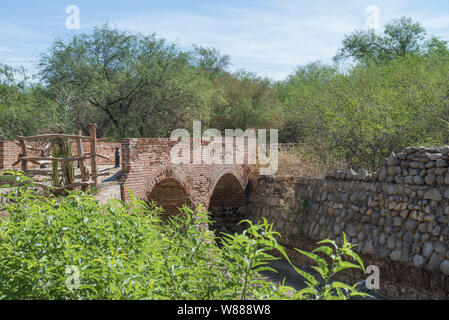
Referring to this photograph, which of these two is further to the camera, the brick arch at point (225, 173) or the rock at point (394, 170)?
the brick arch at point (225, 173)

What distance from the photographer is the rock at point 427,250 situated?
368 inches

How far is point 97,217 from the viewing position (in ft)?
12.7

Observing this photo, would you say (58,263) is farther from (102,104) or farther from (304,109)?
(102,104)

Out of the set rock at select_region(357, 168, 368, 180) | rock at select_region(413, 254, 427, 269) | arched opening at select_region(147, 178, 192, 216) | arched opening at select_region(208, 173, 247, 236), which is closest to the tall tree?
arched opening at select_region(208, 173, 247, 236)

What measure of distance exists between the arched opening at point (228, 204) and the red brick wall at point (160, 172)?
514mm

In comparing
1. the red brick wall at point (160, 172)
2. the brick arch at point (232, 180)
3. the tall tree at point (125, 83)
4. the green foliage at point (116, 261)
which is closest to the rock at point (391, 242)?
the red brick wall at point (160, 172)

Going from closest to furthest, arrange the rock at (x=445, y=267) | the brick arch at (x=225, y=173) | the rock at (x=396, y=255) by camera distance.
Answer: the rock at (x=445, y=267)
the rock at (x=396, y=255)
the brick arch at (x=225, y=173)

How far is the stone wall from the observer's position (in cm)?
933

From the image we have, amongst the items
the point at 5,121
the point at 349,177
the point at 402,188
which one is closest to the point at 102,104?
the point at 5,121

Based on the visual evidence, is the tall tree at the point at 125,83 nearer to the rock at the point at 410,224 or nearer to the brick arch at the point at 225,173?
the brick arch at the point at 225,173

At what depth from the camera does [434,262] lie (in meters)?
9.20

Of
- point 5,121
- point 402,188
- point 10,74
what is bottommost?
point 402,188
